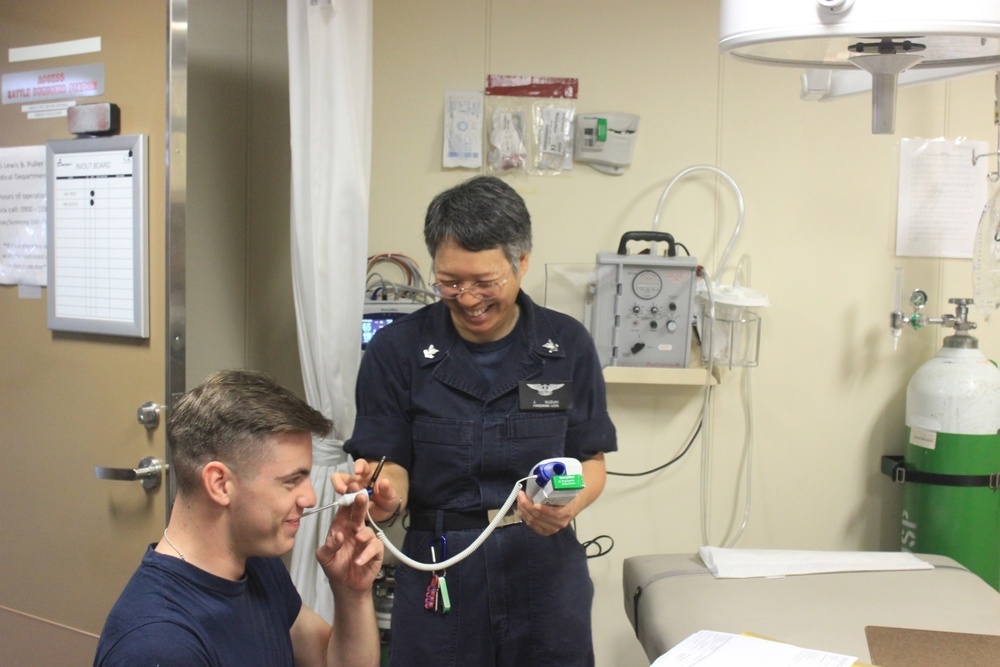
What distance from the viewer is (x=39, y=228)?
2301 millimetres

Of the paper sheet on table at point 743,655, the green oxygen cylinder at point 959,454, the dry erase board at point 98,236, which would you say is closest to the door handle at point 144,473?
the dry erase board at point 98,236

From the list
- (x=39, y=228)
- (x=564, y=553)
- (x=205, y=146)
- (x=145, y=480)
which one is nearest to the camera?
(x=564, y=553)

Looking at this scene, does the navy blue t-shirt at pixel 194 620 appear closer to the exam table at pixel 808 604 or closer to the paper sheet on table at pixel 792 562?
the exam table at pixel 808 604

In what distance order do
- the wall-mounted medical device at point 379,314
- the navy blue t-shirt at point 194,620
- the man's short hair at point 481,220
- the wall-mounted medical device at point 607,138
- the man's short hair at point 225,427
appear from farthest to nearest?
the wall-mounted medical device at point 607,138 < the wall-mounted medical device at point 379,314 < the man's short hair at point 481,220 < the man's short hair at point 225,427 < the navy blue t-shirt at point 194,620

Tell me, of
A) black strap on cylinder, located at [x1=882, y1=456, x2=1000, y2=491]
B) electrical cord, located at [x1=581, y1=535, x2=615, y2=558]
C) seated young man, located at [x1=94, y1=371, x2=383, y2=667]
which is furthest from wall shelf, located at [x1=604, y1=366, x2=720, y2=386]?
seated young man, located at [x1=94, y1=371, x2=383, y2=667]

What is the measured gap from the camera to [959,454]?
2660 millimetres

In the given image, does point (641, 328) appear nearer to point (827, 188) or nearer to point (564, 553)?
point (827, 188)

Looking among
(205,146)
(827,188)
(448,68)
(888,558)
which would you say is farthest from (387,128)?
(888,558)

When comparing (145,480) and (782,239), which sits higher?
(782,239)

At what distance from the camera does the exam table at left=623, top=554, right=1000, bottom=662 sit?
1.90m

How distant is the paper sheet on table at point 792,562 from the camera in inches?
88.4

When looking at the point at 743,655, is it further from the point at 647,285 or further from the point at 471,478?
the point at 647,285

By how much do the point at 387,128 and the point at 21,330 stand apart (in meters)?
1.21

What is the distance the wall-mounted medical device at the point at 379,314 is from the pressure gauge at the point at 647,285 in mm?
648
